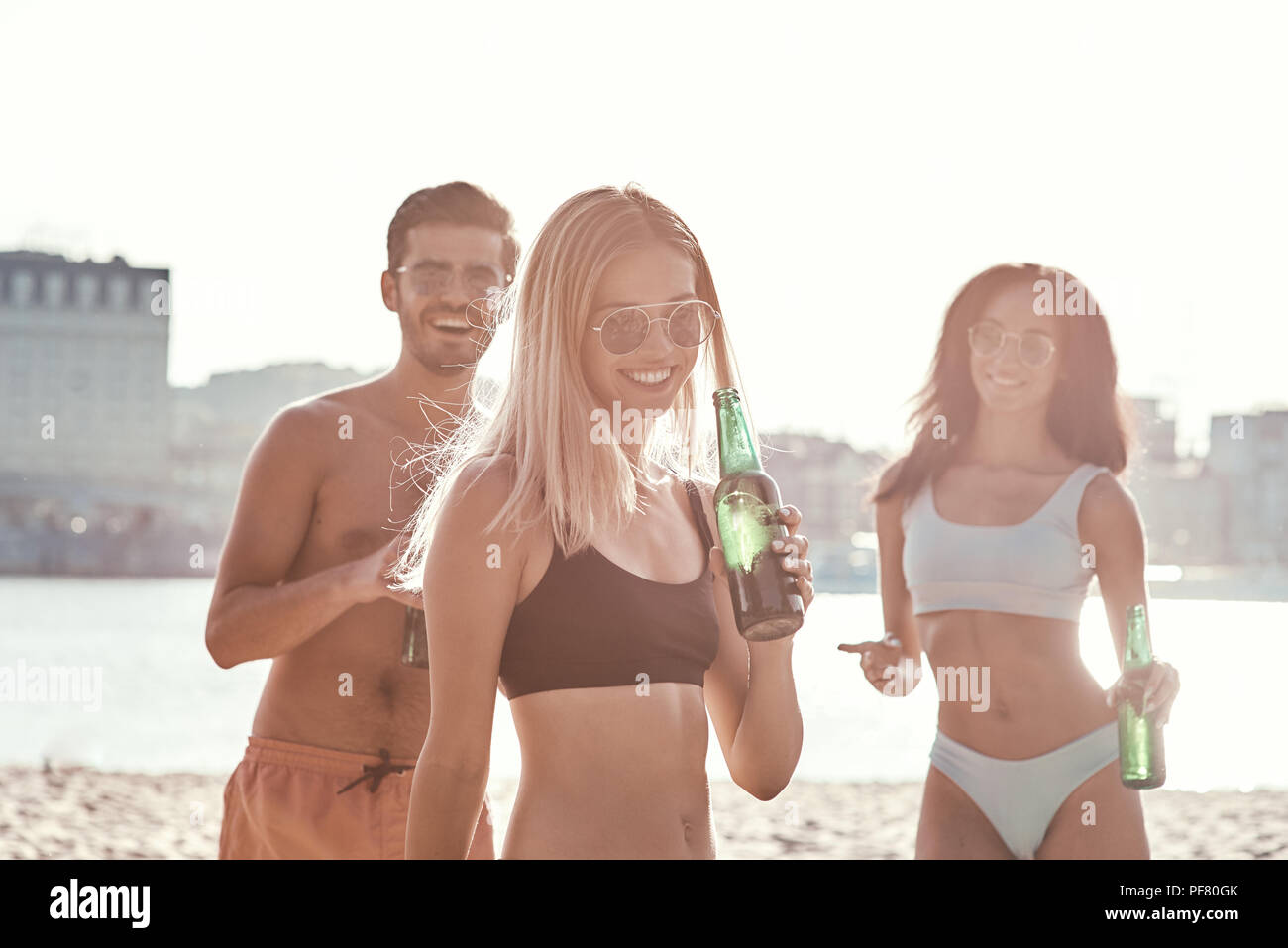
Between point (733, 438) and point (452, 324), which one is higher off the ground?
point (452, 324)

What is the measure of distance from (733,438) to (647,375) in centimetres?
34

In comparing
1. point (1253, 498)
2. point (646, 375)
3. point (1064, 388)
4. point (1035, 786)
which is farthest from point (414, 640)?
point (1253, 498)

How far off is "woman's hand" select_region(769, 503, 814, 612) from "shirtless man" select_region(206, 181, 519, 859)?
105 cm

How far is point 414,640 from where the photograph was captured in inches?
104

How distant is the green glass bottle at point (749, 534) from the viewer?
1977 mm

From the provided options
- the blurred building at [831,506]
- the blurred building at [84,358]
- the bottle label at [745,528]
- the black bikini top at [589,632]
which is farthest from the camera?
the blurred building at [84,358]

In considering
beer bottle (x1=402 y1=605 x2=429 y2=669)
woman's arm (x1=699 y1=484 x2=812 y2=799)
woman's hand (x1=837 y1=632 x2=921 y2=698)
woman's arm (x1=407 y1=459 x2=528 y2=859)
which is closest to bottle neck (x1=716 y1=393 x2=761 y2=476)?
woman's arm (x1=699 y1=484 x2=812 y2=799)

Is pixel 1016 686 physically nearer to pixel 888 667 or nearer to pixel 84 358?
pixel 888 667

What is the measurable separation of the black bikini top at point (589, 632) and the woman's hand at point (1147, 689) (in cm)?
117

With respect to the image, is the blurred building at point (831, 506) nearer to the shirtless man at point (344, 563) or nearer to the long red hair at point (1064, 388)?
the long red hair at point (1064, 388)

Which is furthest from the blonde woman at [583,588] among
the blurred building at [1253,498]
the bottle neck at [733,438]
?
the blurred building at [1253,498]

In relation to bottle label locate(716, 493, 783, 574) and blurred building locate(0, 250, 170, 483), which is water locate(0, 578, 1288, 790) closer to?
bottle label locate(716, 493, 783, 574)

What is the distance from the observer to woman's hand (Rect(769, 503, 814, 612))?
1932 millimetres
